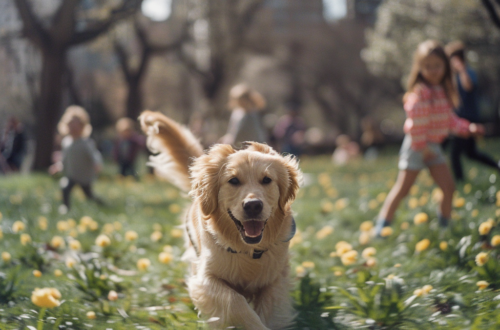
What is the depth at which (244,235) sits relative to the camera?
2.91 metres

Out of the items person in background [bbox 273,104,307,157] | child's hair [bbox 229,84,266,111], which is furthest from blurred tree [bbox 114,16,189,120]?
child's hair [bbox 229,84,266,111]

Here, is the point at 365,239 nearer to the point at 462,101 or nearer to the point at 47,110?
the point at 462,101

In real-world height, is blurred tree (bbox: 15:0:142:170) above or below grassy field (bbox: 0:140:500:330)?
above

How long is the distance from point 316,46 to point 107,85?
14.0m

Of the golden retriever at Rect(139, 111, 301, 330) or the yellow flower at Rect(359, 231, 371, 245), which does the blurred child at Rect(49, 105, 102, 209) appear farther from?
the golden retriever at Rect(139, 111, 301, 330)

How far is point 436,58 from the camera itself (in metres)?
A: 4.52

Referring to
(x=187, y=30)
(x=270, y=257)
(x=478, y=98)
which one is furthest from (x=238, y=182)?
(x=187, y=30)

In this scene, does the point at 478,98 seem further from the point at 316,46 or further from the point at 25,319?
the point at 316,46

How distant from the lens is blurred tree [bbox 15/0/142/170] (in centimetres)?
941

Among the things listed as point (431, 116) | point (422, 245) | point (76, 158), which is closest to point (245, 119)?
point (76, 158)

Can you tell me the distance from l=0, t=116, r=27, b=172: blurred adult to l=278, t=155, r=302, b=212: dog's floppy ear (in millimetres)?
8364

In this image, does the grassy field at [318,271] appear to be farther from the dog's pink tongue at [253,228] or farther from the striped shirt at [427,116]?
the striped shirt at [427,116]

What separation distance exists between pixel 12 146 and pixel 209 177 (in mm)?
8543

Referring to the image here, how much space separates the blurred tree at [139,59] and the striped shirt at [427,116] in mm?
14182
